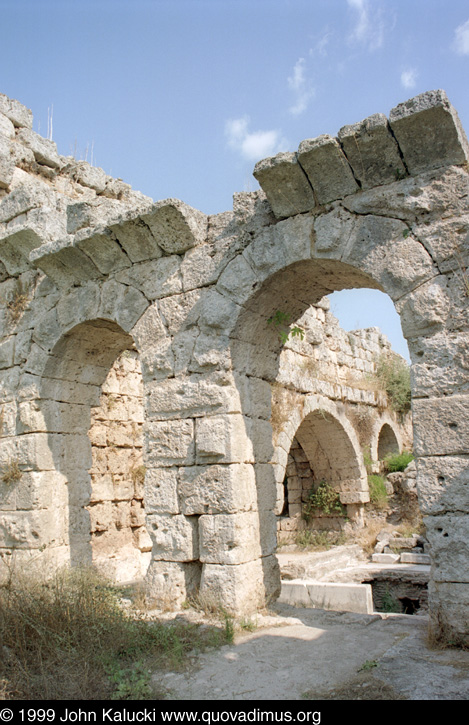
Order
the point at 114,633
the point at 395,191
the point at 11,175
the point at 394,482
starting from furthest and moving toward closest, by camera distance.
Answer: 1. the point at 394,482
2. the point at 11,175
3. the point at 395,191
4. the point at 114,633

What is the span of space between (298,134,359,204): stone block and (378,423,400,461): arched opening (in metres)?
9.54

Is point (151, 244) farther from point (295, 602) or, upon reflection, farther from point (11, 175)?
point (295, 602)

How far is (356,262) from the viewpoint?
4.46 meters

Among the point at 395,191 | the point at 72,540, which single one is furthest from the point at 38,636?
the point at 395,191

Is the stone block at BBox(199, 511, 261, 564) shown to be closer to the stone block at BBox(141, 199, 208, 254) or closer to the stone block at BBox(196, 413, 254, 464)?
the stone block at BBox(196, 413, 254, 464)

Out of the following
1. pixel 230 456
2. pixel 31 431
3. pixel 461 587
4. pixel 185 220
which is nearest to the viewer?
pixel 461 587

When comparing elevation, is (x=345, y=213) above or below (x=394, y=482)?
above

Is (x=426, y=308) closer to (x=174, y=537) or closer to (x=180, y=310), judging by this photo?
(x=180, y=310)

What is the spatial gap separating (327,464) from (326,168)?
7742 millimetres

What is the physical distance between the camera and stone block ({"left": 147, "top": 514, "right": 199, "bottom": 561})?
16.0 ft

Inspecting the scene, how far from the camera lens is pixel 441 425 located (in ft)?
12.9

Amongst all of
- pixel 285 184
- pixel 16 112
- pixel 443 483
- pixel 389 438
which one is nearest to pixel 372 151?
pixel 285 184

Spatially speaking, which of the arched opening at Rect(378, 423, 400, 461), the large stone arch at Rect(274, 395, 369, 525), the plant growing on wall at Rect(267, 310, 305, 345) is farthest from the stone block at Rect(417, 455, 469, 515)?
the arched opening at Rect(378, 423, 400, 461)

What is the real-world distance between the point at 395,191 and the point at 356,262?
23.6 inches
